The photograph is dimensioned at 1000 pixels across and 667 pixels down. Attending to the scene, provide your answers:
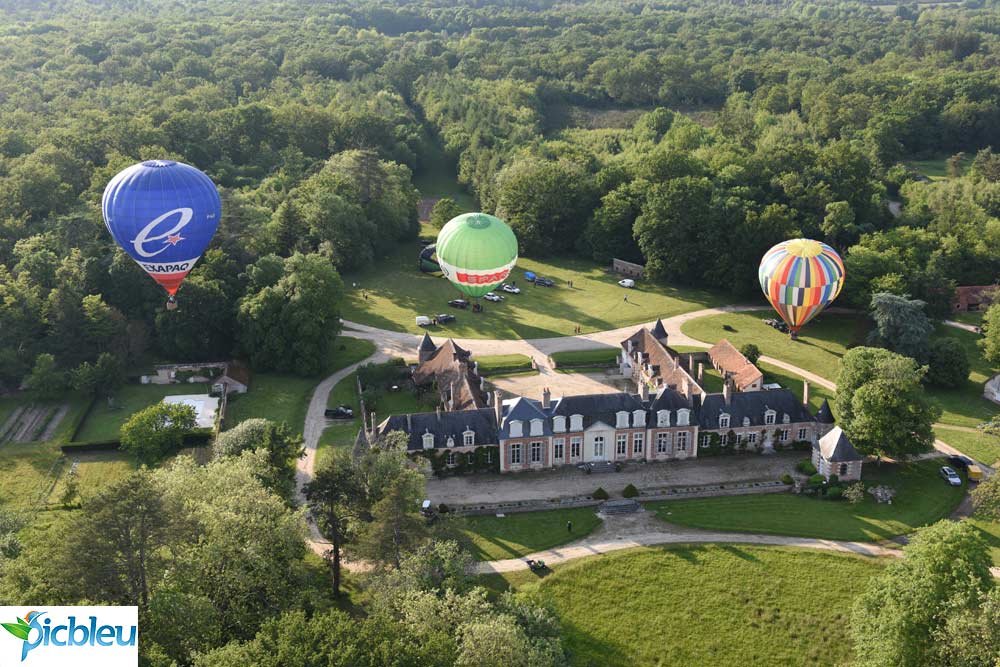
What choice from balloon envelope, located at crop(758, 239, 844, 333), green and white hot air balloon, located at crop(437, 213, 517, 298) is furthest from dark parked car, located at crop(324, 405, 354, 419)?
balloon envelope, located at crop(758, 239, 844, 333)

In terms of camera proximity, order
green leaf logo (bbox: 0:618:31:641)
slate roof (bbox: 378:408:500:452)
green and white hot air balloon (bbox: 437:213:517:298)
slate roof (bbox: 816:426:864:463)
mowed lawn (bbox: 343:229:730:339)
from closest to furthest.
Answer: green leaf logo (bbox: 0:618:31:641), slate roof (bbox: 816:426:864:463), slate roof (bbox: 378:408:500:452), green and white hot air balloon (bbox: 437:213:517:298), mowed lawn (bbox: 343:229:730:339)

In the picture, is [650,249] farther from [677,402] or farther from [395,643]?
[395,643]

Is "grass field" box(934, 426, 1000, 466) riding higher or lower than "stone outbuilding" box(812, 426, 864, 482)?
lower

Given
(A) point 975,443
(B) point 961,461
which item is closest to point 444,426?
(B) point 961,461

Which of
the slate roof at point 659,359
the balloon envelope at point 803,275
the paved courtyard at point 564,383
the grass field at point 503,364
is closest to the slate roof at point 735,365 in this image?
the slate roof at point 659,359

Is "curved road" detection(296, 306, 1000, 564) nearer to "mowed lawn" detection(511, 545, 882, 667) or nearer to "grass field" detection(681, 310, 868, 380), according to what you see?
Result: "mowed lawn" detection(511, 545, 882, 667)

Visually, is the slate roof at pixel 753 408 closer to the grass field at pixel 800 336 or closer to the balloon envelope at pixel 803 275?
the grass field at pixel 800 336
